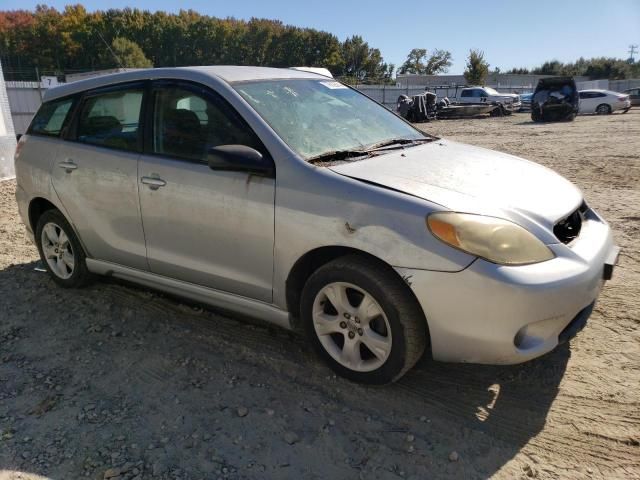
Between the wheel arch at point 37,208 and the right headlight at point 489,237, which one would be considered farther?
the wheel arch at point 37,208

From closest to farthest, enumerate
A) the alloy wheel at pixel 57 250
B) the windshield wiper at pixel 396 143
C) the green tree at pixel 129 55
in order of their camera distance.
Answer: the windshield wiper at pixel 396 143
the alloy wheel at pixel 57 250
the green tree at pixel 129 55

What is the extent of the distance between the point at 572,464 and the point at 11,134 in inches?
436

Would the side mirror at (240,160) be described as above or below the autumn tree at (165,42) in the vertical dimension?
below

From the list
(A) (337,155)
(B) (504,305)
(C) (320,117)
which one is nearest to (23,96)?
(C) (320,117)

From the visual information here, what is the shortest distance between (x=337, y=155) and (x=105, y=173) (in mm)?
1777

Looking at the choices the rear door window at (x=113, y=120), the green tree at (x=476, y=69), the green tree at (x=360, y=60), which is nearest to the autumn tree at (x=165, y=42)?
the green tree at (x=360, y=60)

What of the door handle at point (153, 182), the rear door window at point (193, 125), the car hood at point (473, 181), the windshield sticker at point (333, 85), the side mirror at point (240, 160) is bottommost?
the door handle at point (153, 182)

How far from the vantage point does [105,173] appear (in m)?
3.76

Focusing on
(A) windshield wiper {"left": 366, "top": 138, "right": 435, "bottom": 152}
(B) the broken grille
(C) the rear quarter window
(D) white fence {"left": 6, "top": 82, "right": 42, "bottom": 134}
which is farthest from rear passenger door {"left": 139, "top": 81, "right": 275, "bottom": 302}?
(D) white fence {"left": 6, "top": 82, "right": 42, "bottom": 134}

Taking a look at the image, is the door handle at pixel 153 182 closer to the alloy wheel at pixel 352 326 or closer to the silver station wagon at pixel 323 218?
the silver station wagon at pixel 323 218

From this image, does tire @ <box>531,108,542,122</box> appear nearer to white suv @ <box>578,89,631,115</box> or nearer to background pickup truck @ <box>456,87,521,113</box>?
white suv @ <box>578,89,631,115</box>

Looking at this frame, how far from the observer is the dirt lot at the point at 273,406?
240 cm

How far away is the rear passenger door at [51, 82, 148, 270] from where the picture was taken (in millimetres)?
3662

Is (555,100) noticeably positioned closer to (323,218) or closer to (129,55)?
(323,218)
